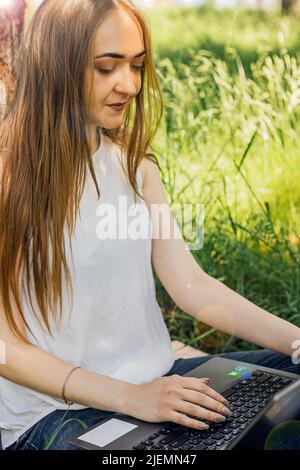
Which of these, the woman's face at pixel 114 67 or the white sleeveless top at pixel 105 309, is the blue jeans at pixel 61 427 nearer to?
the white sleeveless top at pixel 105 309

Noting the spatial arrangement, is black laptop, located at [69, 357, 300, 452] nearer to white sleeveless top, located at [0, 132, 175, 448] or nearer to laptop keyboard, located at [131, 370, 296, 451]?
laptop keyboard, located at [131, 370, 296, 451]

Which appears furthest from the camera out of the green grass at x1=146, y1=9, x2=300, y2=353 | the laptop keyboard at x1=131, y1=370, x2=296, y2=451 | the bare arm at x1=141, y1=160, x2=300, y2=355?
the green grass at x1=146, y1=9, x2=300, y2=353

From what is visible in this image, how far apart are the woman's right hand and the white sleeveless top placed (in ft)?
0.68

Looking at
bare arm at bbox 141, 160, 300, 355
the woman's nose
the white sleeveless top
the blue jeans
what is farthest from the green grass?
the blue jeans

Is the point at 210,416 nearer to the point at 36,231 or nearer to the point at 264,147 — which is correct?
the point at 36,231

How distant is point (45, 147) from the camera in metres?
1.58

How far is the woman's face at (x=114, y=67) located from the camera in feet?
5.14

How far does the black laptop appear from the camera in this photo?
44.3 inches

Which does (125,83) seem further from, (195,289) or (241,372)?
(241,372)

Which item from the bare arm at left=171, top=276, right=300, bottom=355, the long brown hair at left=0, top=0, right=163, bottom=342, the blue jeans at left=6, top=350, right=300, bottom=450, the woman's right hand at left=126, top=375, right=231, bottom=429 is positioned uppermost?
the long brown hair at left=0, top=0, right=163, bottom=342

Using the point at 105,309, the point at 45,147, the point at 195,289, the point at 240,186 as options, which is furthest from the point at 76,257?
the point at 240,186

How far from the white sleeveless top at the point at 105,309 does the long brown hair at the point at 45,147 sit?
47 mm

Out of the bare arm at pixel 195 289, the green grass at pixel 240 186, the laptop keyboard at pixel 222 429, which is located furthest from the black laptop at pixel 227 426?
the green grass at pixel 240 186

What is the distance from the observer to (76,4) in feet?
5.13
